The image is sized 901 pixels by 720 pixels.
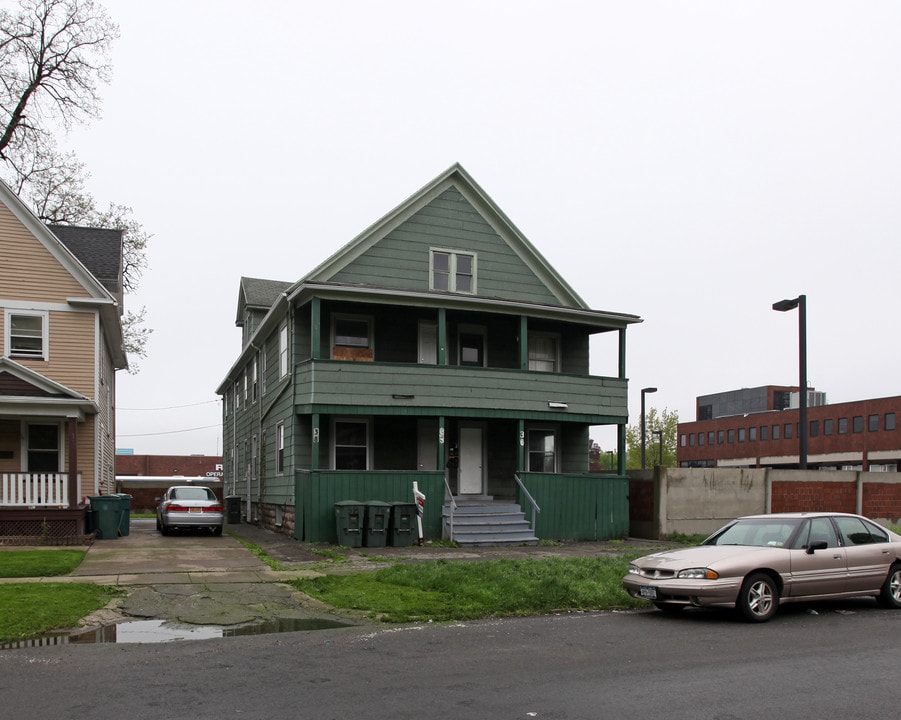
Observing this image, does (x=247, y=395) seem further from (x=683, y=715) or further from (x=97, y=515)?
(x=683, y=715)

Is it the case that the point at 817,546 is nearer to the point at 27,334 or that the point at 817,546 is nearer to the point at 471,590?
the point at 471,590

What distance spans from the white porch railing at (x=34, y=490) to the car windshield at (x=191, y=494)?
3.78 m

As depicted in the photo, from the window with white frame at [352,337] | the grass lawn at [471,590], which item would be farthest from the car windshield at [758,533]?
the window with white frame at [352,337]

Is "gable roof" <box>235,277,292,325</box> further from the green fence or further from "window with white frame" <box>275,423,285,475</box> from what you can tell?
the green fence

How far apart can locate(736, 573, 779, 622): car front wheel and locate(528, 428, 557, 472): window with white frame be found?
1547 centimetres

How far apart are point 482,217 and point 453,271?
1.93 meters

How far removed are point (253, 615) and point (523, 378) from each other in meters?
13.4

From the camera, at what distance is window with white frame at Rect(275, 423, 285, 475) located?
25.0 m

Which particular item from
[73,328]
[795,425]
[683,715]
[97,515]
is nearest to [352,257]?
[73,328]

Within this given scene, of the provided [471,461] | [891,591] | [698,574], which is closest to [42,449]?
[471,461]

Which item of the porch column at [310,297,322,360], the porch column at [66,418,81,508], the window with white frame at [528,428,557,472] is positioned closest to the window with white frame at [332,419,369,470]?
the porch column at [310,297,322,360]

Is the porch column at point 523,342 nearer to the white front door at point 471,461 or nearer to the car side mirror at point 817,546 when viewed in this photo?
the white front door at point 471,461

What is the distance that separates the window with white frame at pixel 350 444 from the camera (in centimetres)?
2395

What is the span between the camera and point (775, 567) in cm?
1134
